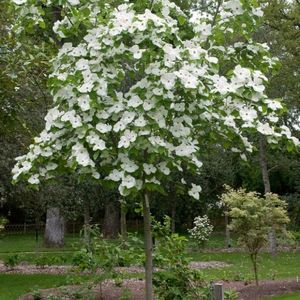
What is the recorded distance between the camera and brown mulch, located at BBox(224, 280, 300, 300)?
32.3 feet

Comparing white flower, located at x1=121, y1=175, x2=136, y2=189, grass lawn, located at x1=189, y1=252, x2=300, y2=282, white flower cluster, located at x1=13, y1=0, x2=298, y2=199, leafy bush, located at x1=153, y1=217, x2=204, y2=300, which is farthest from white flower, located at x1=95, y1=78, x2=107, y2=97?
grass lawn, located at x1=189, y1=252, x2=300, y2=282

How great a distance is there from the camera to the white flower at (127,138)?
437 centimetres

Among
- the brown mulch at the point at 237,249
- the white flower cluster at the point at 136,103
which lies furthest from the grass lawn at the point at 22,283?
the brown mulch at the point at 237,249

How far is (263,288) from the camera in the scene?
10.5 metres

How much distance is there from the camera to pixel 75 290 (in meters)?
8.73

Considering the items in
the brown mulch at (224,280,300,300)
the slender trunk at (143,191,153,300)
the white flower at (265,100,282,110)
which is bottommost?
Answer: the brown mulch at (224,280,300,300)

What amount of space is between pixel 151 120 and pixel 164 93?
0.24m

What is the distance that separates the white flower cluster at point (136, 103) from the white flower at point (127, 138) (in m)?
0.01

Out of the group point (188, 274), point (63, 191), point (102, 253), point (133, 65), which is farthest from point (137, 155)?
point (63, 191)

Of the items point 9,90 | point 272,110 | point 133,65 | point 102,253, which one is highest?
point 9,90

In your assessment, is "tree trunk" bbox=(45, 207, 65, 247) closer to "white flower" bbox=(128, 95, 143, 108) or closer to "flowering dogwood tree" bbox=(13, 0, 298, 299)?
"flowering dogwood tree" bbox=(13, 0, 298, 299)

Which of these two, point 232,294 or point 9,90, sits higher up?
point 9,90

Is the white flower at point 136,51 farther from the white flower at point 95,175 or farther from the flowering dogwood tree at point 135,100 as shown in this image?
the white flower at point 95,175

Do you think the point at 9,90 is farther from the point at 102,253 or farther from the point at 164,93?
the point at 164,93
